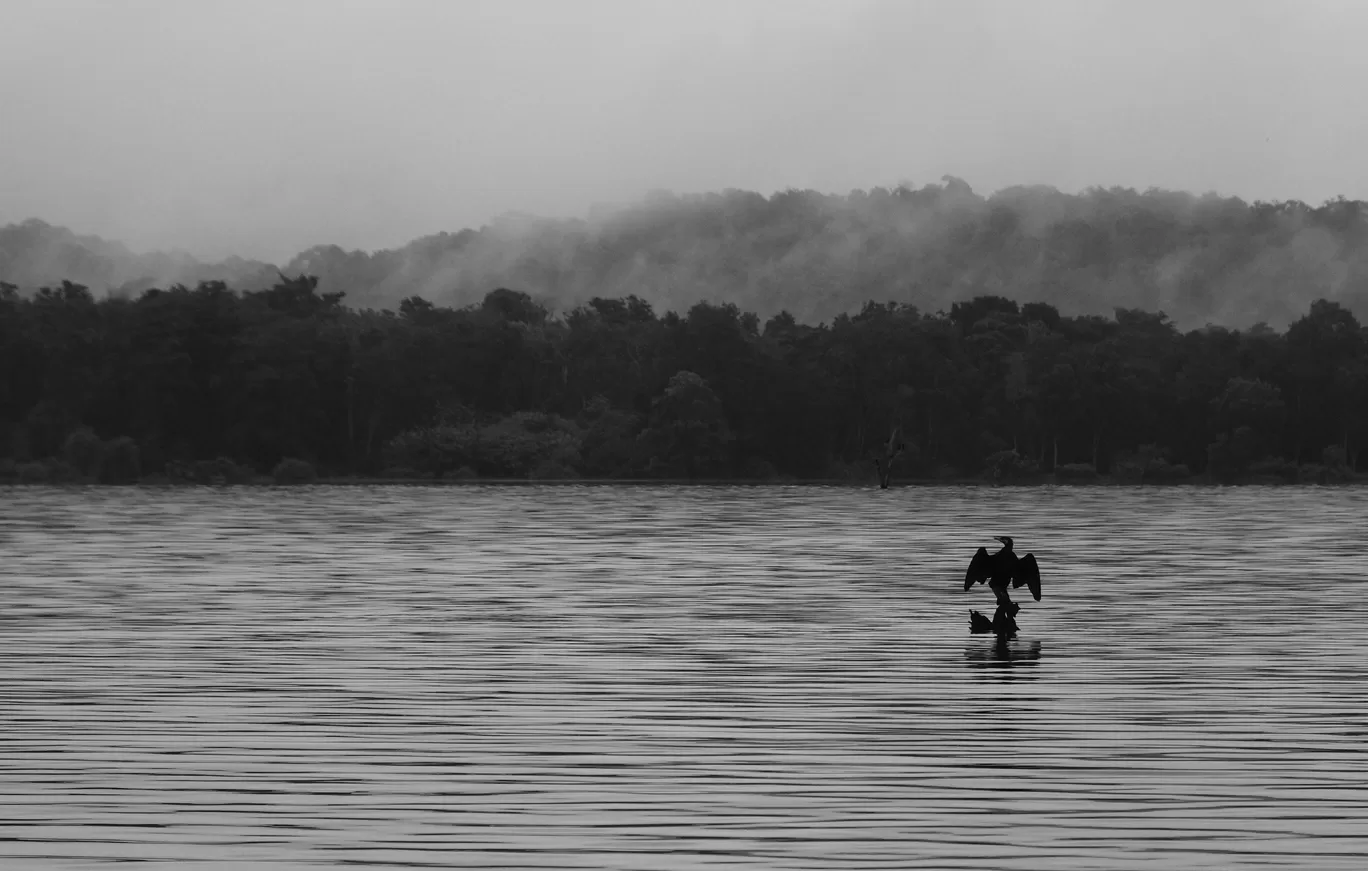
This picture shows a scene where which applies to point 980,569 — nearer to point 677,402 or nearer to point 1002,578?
point 1002,578

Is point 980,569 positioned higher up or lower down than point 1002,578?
higher up

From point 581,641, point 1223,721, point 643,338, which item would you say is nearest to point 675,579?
point 581,641

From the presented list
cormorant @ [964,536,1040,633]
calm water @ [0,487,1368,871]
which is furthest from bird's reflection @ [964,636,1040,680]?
cormorant @ [964,536,1040,633]

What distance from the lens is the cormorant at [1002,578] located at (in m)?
29.5

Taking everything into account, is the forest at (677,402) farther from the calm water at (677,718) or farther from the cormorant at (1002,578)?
the cormorant at (1002,578)

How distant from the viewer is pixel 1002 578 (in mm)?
29516

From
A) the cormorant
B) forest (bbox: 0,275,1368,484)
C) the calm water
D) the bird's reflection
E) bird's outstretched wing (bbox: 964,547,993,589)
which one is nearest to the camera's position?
the calm water

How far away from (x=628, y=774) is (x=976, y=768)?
2.82 m

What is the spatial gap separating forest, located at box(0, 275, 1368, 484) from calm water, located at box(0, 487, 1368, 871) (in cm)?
11004

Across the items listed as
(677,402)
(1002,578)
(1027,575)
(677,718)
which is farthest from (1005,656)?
(677,402)

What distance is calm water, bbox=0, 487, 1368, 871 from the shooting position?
572 inches

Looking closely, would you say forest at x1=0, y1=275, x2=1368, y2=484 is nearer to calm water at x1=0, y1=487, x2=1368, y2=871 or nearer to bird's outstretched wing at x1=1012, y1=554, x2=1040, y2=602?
calm water at x1=0, y1=487, x2=1368, y2=871

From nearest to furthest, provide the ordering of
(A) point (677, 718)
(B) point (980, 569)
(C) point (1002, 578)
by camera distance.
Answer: (A) point (677, 718)
(C) point (1002, 578)
(B) point (980, 569)

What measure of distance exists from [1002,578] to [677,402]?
5247 inches
